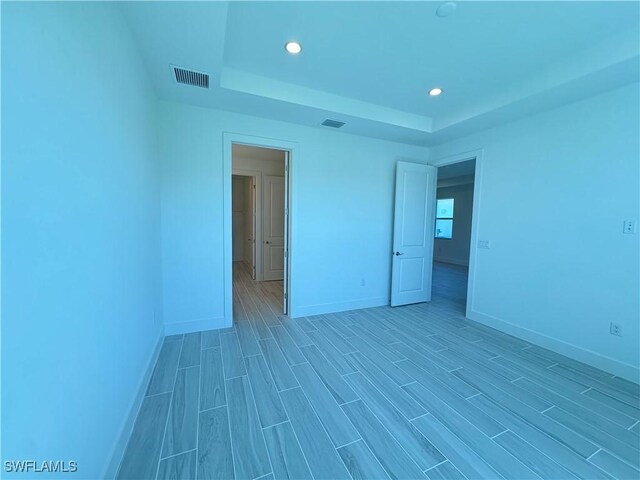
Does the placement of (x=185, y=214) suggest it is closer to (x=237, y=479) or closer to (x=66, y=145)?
(x=66, y=145)

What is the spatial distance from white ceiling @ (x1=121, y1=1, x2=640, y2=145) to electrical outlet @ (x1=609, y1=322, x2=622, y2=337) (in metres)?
2.14

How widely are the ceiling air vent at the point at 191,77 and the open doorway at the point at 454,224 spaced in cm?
556

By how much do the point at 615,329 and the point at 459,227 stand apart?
619 centimetres

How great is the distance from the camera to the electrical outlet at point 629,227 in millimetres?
2170

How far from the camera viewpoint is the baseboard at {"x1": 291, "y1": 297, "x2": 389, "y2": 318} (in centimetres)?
350

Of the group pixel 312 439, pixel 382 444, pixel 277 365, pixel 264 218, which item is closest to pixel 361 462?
pixel 382 444

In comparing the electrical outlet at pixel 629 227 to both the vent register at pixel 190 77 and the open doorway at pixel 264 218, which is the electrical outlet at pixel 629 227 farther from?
the open doorway at pixel 264 218

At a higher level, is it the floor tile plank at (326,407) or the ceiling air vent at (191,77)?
the ceiling air vent at (191,77)

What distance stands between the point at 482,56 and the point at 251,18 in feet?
6.21

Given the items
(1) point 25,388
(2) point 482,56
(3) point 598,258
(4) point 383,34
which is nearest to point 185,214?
(1) point 25,388

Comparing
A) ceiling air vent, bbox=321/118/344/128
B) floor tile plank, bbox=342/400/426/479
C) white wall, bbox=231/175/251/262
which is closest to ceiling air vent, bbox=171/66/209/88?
ceiling air vent, bbox=321/118/344/128

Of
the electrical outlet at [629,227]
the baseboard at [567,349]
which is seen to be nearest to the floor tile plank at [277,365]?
the baseboard at [567,349]

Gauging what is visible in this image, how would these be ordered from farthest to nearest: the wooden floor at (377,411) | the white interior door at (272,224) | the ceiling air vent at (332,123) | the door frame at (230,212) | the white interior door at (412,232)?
the white interior door at (272,224) → the white interior door at (412,232) → the ceiling air vent at (332,123) → the door frame at (230,212) → the wooden floor at (377,411)

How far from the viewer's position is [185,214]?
111 inches
